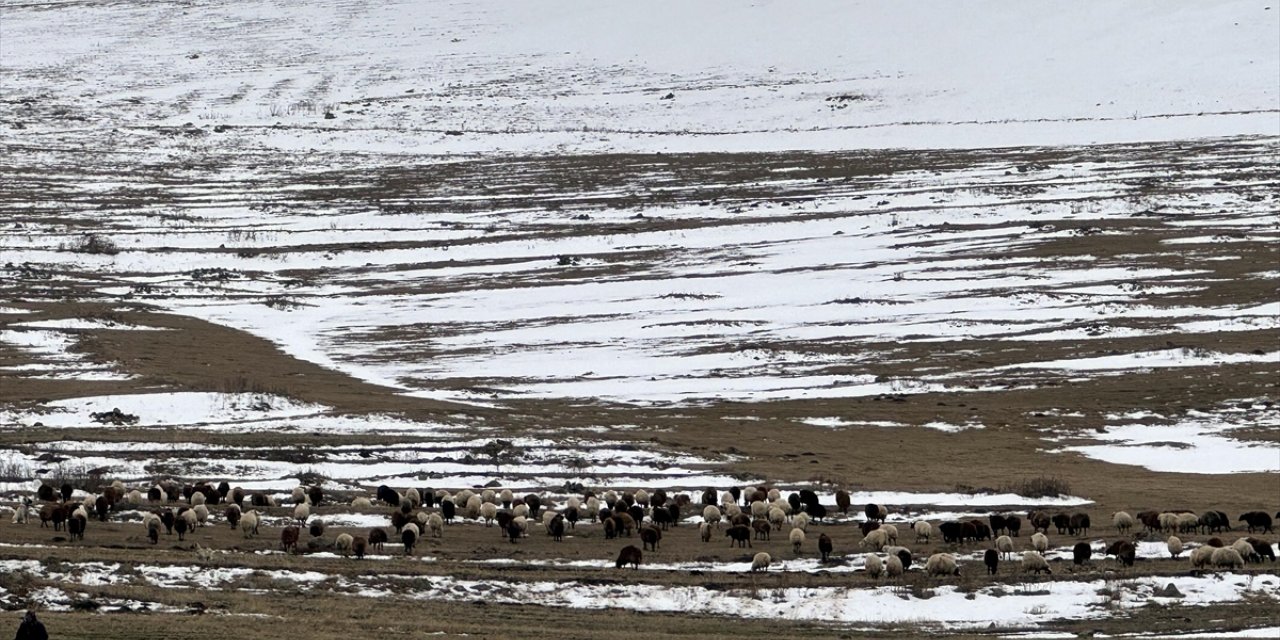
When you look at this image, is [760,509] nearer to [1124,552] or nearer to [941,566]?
[941,566]

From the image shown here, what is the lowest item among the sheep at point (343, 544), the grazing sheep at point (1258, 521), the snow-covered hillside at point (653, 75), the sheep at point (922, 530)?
the grazing sheep at point (1258, 521)

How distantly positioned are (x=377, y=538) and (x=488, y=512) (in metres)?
3.56

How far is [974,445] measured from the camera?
4028 cm

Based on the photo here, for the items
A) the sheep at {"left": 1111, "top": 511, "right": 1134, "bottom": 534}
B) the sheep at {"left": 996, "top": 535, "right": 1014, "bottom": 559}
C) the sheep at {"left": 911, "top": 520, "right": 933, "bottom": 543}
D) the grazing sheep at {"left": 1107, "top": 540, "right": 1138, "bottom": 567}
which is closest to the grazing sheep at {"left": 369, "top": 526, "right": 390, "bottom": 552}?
the sheep at {"left": 911, "top": 520, "right": 933, "bottom": 543}

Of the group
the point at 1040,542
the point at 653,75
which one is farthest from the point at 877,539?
the point at 653,75

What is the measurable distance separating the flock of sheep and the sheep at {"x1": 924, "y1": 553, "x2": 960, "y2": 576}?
15 millimetres

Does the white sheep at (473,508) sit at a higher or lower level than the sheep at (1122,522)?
higher

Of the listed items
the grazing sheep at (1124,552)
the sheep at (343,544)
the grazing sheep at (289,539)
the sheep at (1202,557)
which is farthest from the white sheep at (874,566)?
the grazing sheep at (289,539)

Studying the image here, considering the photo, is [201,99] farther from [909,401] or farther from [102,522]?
[102,522]

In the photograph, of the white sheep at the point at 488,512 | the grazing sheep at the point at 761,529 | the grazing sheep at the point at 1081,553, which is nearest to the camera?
the grazing sheep at the point at 1081,553

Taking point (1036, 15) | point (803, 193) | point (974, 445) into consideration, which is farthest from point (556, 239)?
point (1036, 15)

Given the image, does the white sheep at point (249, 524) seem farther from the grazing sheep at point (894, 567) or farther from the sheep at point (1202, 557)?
the sheep at point (1202, 557)

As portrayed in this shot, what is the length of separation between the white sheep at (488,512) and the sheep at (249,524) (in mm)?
4331

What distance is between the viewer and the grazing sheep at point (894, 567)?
2403cm
